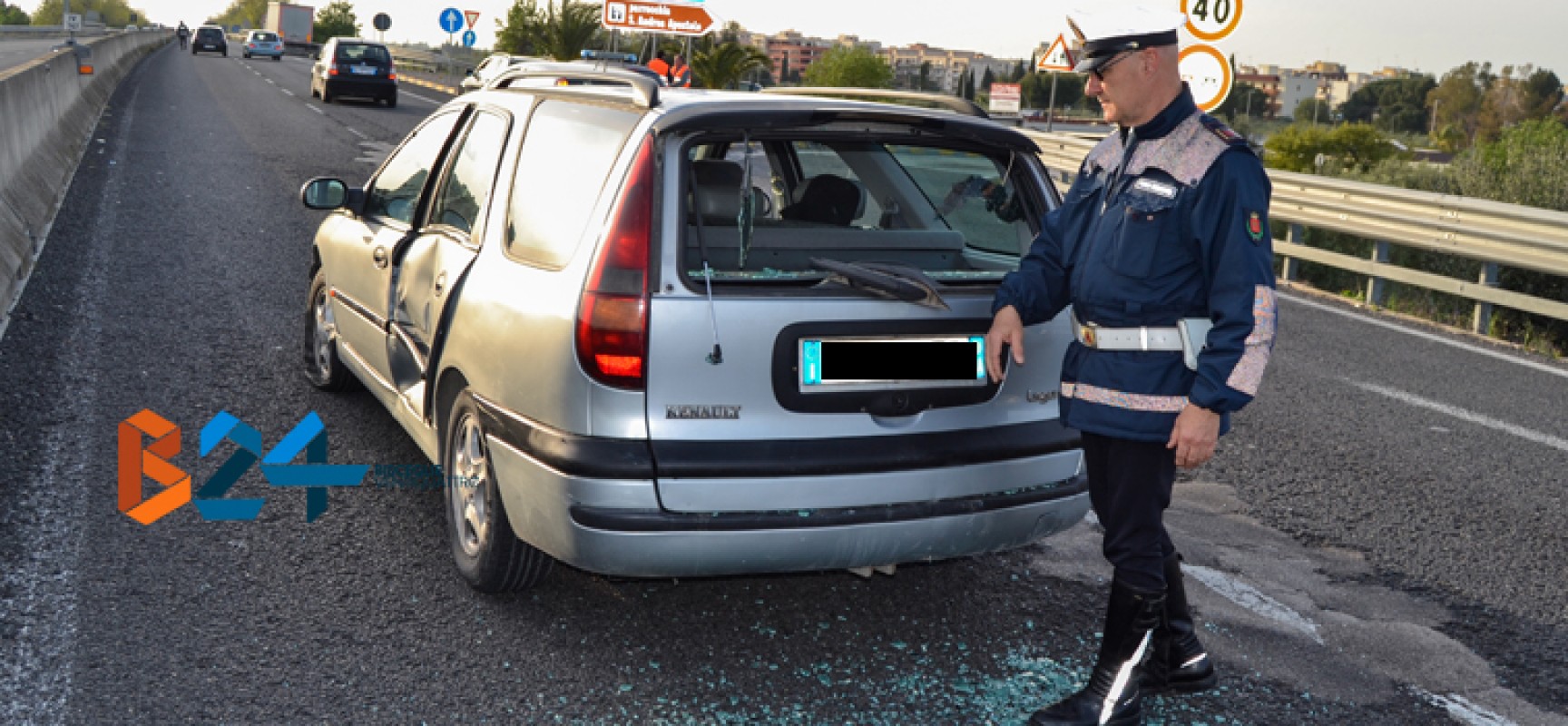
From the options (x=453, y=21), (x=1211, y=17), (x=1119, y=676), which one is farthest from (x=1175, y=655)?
(x=453, y=21)

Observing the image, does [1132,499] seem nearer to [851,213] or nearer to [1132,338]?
[1132,338]

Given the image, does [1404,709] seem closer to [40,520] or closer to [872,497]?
[872,497]

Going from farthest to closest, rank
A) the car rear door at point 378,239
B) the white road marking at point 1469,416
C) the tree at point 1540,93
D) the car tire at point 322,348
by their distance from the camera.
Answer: the tree at point 1540,93 → the white road marking at point 1469,416 → the car tire at point 322,348 → the car rear door at point 378,239

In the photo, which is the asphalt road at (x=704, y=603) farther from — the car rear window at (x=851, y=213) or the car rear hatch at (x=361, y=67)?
the car rear hatch at (x=361, y=67)

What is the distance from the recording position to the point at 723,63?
4625 centimetres

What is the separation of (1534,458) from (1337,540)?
2.09 metres

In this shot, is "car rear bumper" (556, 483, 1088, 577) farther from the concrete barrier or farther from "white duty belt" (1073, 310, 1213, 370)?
the concrete barrier

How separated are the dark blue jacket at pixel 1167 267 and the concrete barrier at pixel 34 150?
6.32 meters

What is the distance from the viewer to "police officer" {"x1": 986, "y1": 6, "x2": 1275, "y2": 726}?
3135 millimetres

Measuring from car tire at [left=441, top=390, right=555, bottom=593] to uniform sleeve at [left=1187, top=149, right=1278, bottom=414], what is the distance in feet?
6.20

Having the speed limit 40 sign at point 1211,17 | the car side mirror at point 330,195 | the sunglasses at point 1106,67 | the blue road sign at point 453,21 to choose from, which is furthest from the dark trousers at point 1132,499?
the blue road sign at point 453,21

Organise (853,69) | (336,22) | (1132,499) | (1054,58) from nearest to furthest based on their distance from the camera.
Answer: (1132,499) → (1054,58) → (853,69) → (336,22)

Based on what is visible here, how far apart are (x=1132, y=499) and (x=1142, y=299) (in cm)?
48

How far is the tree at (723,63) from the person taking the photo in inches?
1810
